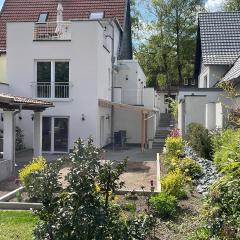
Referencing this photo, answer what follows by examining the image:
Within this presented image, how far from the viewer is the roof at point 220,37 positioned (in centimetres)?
2543

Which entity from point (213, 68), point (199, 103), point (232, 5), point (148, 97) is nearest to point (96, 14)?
point (148, 97)

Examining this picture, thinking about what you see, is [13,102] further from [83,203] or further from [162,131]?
[162,131]

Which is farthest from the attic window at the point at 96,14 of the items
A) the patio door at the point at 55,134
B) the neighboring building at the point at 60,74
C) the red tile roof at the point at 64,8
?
the patio door at the point at 55,134

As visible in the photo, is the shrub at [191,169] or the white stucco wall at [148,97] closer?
the shrub at [191,169]

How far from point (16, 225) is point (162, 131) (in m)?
26.6

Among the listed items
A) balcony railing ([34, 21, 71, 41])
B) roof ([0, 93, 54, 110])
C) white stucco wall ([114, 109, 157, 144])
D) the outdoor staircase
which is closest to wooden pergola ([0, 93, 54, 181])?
roof ([0, 93, 54, 110])

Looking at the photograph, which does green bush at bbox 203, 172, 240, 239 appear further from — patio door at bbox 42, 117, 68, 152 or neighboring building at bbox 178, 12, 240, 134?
patio door at bbox 42, 117, 68, 152

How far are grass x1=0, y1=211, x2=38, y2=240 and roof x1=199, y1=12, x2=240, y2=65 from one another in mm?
17736

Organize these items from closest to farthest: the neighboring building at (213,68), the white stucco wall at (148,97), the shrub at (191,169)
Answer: the shrub at (191,169)
the neighboring building at (213,68)
the white stucco wall at (148,97)

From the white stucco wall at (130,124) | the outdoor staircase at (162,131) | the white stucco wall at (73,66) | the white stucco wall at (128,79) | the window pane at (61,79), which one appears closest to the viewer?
the white stucco wall at (73,66)

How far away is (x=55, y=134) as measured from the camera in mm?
25234

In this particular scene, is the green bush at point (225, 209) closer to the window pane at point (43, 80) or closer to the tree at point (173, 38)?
the window pane at point (43, 80)

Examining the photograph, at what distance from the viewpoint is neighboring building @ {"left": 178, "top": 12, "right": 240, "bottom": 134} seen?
802 inches

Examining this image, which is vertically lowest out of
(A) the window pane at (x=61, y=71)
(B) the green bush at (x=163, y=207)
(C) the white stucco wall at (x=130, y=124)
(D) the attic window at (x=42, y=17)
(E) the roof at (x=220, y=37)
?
(B) the green bush at (x=163, y=207)
